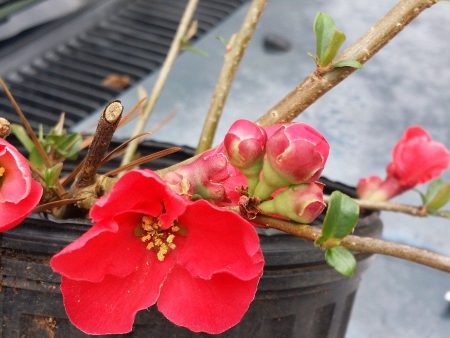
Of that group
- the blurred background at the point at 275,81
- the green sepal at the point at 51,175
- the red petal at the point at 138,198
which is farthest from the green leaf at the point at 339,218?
the blurred background at the point at 275,81

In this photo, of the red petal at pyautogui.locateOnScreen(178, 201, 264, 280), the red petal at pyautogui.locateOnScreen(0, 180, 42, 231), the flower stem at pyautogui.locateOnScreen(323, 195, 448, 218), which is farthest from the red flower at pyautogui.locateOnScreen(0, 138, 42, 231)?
the flower stem at pyautogui.locateOnScreen(323, 195, 448, 218)

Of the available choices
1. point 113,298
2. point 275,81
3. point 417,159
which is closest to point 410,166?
point 417,159

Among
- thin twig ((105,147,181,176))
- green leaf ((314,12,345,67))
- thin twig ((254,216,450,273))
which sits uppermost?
green leaf ((314,12,345,67))

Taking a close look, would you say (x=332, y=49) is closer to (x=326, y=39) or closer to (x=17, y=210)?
(x=326, y=39)

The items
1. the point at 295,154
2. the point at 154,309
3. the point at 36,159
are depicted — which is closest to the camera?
the point at 295,154

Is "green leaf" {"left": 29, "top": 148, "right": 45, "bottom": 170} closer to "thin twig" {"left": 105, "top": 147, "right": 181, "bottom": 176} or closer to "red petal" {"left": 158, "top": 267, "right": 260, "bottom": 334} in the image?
"thin twig" {"left": 105, "top": 147, "right": 181, "bottom": 176}

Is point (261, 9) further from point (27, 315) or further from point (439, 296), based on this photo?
point (439, 296)
